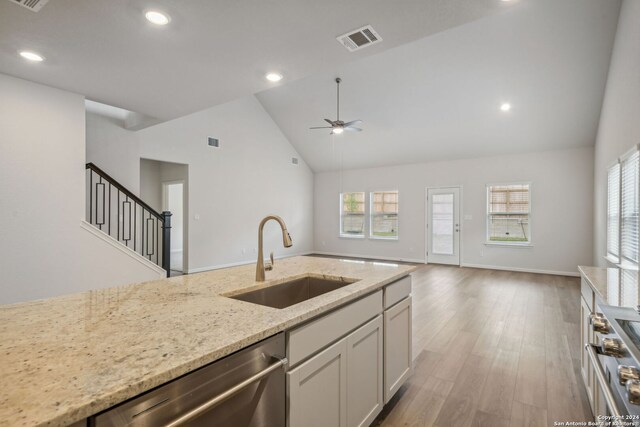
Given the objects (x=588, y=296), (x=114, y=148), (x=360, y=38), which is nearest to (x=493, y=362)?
(x=588, y=296)

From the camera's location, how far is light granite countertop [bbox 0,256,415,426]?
68 centimetres

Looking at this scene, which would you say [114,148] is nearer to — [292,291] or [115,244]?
[115,244]

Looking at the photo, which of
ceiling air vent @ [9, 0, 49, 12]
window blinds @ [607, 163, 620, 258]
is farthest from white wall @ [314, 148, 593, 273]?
ceiling air vent @ [9, 0, 49, 12]

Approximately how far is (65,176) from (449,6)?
14.8ft

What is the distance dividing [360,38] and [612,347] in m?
2.65

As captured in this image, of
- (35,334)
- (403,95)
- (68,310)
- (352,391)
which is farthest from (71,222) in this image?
(403,95)

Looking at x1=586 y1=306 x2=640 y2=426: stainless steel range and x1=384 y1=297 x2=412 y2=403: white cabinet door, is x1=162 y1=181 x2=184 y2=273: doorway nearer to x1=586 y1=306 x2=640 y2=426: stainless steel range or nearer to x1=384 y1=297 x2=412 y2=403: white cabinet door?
x1=384 y1=297 x2=412 y2=403: white cabinet door

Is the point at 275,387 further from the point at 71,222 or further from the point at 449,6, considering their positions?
the point at 71,222

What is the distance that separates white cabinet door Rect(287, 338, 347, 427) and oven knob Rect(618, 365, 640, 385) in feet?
3.27

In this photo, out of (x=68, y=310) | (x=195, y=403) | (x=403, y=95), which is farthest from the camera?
(x=403, y=95)

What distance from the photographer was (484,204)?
7.52 meters

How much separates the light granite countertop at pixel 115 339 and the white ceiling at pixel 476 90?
15.8 feet

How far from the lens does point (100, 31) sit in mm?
2619

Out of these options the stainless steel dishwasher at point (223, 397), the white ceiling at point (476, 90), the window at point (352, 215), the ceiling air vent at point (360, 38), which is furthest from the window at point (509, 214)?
the stainless steel dishwasher at point (223, 397)
